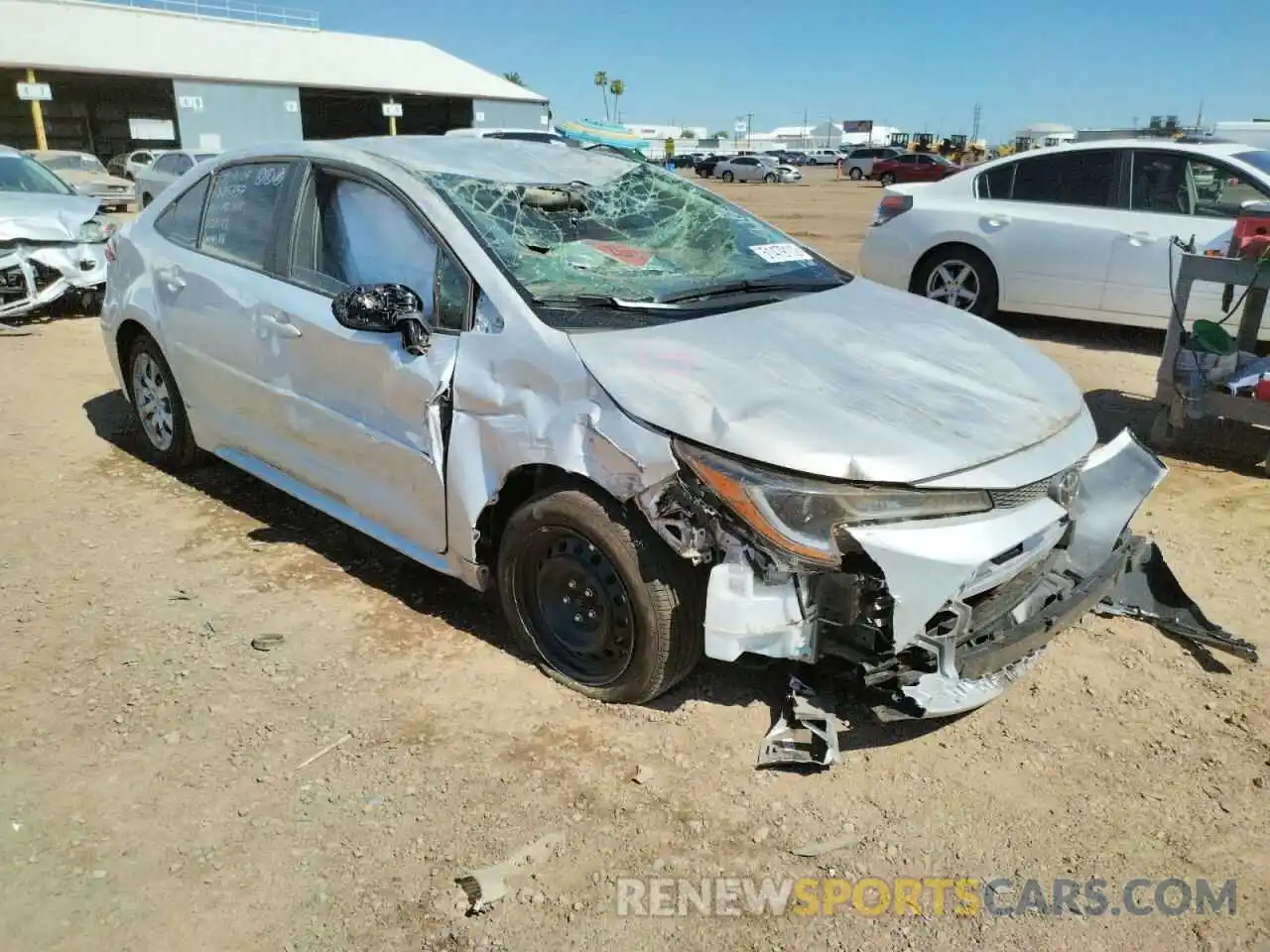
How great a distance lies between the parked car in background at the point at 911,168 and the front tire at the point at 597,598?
38.5 metres

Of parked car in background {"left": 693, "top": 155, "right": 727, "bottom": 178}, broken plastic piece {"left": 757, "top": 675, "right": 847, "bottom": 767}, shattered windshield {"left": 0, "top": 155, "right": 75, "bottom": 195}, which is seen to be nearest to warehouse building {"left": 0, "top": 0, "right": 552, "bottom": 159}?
parked car in background {"left": 693, "top": 155, "right": 727, "bottom": 178}

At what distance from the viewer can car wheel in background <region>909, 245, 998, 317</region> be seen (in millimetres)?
8047

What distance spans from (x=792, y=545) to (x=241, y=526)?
3.00 metres

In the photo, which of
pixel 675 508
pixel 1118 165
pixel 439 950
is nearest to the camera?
pixel 439 950

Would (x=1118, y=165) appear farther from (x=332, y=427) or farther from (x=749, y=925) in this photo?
(x=749, y=925)

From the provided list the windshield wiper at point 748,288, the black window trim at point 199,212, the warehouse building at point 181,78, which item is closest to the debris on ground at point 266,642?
the windshield wiper at point 748,288

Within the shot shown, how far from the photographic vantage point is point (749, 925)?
2.32 metres

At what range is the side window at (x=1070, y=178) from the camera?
7582mm

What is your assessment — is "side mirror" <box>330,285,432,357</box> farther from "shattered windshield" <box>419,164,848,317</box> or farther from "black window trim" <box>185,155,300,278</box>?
"black window trim" <box>185,155,300,278</box>

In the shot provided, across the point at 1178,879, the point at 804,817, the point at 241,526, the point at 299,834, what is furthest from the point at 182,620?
the point at 1178,879

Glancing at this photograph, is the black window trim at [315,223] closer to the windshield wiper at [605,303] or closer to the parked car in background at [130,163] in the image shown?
the windshield wiper at [605,303]

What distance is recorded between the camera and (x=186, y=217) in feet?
15.3

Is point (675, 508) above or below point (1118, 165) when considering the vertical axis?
below

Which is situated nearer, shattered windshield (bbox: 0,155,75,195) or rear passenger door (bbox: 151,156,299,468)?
rear passenger door (bbox: 151,156,299,468)
